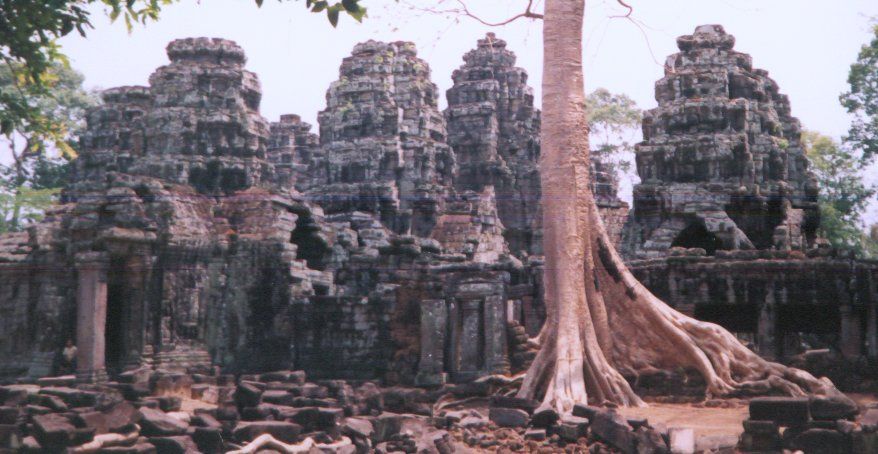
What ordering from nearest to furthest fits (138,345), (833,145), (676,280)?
(138,345) → (676,280) → (833,145)

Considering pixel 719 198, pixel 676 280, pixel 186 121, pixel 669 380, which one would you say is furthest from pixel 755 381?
pixel 186 121

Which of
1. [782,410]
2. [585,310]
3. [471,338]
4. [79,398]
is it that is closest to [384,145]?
[471,338]

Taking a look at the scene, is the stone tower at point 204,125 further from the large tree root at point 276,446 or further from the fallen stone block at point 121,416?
the large tree root at point 276,446

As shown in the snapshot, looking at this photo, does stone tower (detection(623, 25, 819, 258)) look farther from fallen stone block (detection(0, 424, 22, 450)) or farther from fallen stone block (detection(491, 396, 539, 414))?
fallen stone block (detection(0, 424, 22, 450))

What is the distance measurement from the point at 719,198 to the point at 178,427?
21.1 meters

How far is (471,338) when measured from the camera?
16.6 m

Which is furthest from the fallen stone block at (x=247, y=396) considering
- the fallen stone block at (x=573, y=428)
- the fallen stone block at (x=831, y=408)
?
the fallen stone block at (x=831, y=408)

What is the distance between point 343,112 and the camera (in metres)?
38.0

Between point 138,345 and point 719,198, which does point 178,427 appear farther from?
point 719,198

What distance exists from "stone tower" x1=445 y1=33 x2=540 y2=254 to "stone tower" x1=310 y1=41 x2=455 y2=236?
11.8 ft

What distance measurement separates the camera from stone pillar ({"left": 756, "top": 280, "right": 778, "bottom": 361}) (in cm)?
1981

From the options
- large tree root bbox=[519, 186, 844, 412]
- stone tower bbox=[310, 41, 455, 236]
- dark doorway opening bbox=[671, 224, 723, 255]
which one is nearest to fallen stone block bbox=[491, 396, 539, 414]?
large tree root bbox=[519, 186, 844, 412]

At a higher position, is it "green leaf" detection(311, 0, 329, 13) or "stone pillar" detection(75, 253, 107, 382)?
"green leaf" detection(311, 0, 329, 13)

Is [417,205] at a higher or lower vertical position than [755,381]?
higher
